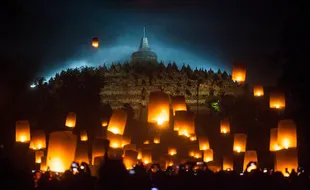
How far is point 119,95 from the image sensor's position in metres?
34.1

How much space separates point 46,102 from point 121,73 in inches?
352

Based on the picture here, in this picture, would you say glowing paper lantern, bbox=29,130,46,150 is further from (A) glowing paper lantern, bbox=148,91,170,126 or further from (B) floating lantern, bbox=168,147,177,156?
(A) glowing paper lantern, bbox=148,91,170,126

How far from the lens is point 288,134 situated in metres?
11.4

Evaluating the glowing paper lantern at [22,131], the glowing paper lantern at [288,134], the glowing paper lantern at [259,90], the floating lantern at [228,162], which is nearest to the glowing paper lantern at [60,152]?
the glowing paper lantern at [288,134]

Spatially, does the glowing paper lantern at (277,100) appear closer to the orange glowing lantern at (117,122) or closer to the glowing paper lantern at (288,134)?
the glowing paper lantern at (288,134)

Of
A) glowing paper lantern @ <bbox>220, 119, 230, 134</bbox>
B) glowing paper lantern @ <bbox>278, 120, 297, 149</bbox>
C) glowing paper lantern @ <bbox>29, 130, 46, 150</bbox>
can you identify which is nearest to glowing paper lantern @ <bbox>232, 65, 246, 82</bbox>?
glowing paper lantern @ <bbox>220, 119, 230, 134</bbox>

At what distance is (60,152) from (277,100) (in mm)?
8934

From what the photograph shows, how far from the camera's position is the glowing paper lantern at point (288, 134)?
11.4 m

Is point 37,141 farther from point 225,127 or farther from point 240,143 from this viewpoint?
point 225,127

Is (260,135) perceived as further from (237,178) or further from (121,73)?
(121,73)

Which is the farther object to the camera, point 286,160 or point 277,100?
point 277,100

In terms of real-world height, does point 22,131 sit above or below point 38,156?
above

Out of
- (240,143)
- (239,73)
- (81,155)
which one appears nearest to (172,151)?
(240,143)

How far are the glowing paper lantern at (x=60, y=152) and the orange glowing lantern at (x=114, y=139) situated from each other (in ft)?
15.9
